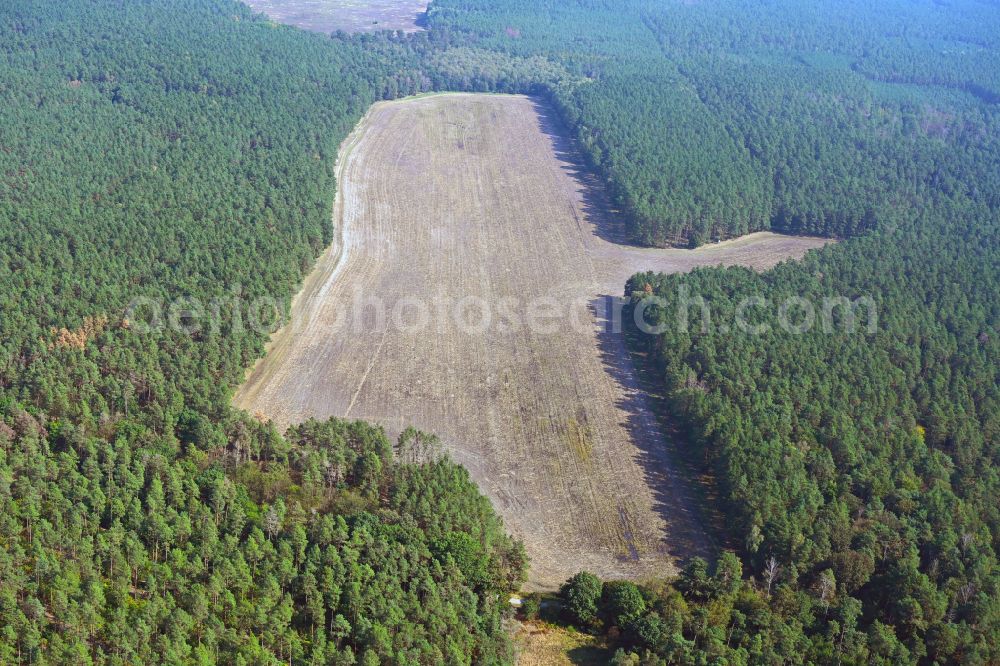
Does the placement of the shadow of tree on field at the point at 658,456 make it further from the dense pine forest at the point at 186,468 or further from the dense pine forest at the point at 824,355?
the dense pine forest at the point at 186,468

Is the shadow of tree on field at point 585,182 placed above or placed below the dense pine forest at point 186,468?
above

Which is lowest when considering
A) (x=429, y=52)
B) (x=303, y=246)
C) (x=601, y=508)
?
(x=601, y=508)

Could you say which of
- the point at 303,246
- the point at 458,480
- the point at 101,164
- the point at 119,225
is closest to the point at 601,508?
the point at 458,480

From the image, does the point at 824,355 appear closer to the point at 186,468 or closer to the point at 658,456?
the point at 658,456

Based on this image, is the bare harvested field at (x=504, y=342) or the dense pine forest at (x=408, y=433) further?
the bare harvested field at (x=504, y=342)

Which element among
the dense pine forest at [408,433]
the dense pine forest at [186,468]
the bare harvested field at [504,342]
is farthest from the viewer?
the bare harvested field at [504,342]

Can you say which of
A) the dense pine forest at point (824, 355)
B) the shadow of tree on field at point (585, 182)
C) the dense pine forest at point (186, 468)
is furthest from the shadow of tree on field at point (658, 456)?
the shadow of tree on field at point (585, 182)

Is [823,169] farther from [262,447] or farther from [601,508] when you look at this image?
[262,447]
